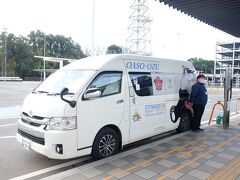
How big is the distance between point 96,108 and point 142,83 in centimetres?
158

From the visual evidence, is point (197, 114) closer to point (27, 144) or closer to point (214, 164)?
point (214, 164)

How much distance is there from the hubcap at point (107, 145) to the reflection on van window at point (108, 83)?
3.05 feet

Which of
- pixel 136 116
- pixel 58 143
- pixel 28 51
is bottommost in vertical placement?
pixel 58 143

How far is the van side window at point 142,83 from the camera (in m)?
5.43

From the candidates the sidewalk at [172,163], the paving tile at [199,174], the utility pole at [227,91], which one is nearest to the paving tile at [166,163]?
the sidewalk at [172,163]

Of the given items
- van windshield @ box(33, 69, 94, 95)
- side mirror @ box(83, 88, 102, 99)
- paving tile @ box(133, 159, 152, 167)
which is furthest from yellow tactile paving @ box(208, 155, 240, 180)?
van windshield @ box(33, 69, 94, 95)

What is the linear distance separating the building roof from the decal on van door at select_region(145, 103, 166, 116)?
10.2 ft

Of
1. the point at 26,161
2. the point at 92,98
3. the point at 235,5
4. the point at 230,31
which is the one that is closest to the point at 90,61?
the point at 92,98

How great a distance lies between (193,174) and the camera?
425cm

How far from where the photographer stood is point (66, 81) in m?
4.94

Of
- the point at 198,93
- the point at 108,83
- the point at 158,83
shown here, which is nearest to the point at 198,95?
the point at 198,93

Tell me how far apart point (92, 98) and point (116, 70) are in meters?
0.97

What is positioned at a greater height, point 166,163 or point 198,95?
point 198,95

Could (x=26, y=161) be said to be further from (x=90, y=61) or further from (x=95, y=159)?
(x=90, y=61)
